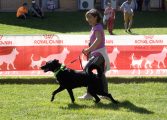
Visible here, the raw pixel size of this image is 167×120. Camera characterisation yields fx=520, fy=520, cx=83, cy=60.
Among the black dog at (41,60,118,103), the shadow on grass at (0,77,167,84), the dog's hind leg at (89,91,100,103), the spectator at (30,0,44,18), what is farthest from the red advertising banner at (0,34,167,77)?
the spectator at (30,0,44,18)

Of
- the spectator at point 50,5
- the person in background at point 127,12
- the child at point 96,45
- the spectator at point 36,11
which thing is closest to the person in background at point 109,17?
the person in background at point 127,12

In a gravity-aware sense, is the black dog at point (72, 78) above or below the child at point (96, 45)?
below

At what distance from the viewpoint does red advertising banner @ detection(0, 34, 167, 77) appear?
37.8ft

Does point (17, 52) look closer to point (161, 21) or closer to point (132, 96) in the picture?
point (132, 96)

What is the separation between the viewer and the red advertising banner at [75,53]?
11508mm

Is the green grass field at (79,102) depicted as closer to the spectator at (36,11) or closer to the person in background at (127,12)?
the person in background at (127,12)

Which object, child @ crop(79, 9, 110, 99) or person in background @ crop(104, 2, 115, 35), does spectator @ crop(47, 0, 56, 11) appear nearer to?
person in background @ crop(104, 2, 115, 35)

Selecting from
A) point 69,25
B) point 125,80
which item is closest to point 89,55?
point 125,80

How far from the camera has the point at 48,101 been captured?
9055 millimetres

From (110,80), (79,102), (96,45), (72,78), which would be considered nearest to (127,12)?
(110,80)

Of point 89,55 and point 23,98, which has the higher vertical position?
point 89,55

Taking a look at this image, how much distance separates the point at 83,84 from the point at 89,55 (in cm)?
64

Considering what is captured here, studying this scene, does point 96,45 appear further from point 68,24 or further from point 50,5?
point 50,5

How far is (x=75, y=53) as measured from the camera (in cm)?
1155
